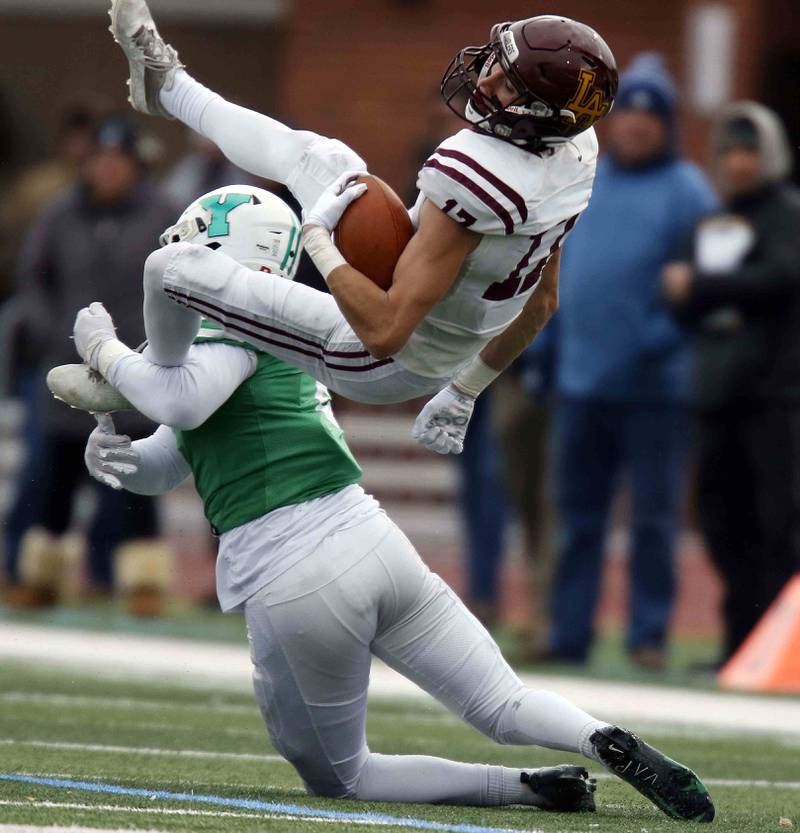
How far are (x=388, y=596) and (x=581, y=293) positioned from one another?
4.34 m

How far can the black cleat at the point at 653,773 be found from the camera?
462 cm

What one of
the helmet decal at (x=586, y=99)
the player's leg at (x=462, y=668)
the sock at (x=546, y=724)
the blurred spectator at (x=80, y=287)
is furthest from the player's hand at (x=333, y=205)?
the blurred spectator at (x=80, y=287)

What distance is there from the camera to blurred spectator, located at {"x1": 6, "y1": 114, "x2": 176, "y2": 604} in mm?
9742

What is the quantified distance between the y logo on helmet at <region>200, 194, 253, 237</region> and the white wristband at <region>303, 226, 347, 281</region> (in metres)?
0.30

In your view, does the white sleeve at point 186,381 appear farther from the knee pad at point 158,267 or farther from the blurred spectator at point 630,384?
the blurred spectator at point 630,384

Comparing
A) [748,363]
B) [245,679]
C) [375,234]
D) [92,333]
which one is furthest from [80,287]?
[375,234]

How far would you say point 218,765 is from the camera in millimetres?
5695

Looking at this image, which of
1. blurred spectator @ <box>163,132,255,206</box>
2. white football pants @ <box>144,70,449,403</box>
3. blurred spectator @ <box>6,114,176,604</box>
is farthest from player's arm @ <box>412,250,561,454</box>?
blurred spectator @ <box>163,132,255,206</box>

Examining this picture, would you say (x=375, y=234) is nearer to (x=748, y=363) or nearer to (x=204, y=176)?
(x=748, y=363)

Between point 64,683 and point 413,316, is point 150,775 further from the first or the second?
point 64,683

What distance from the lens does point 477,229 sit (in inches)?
177

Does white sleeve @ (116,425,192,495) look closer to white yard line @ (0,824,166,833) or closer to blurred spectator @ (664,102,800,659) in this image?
white yard line @ (0,824,166,833)

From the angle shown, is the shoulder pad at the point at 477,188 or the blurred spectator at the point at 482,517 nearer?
the shoulder pad at the point at 477,188

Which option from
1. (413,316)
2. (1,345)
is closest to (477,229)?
(413,316)
